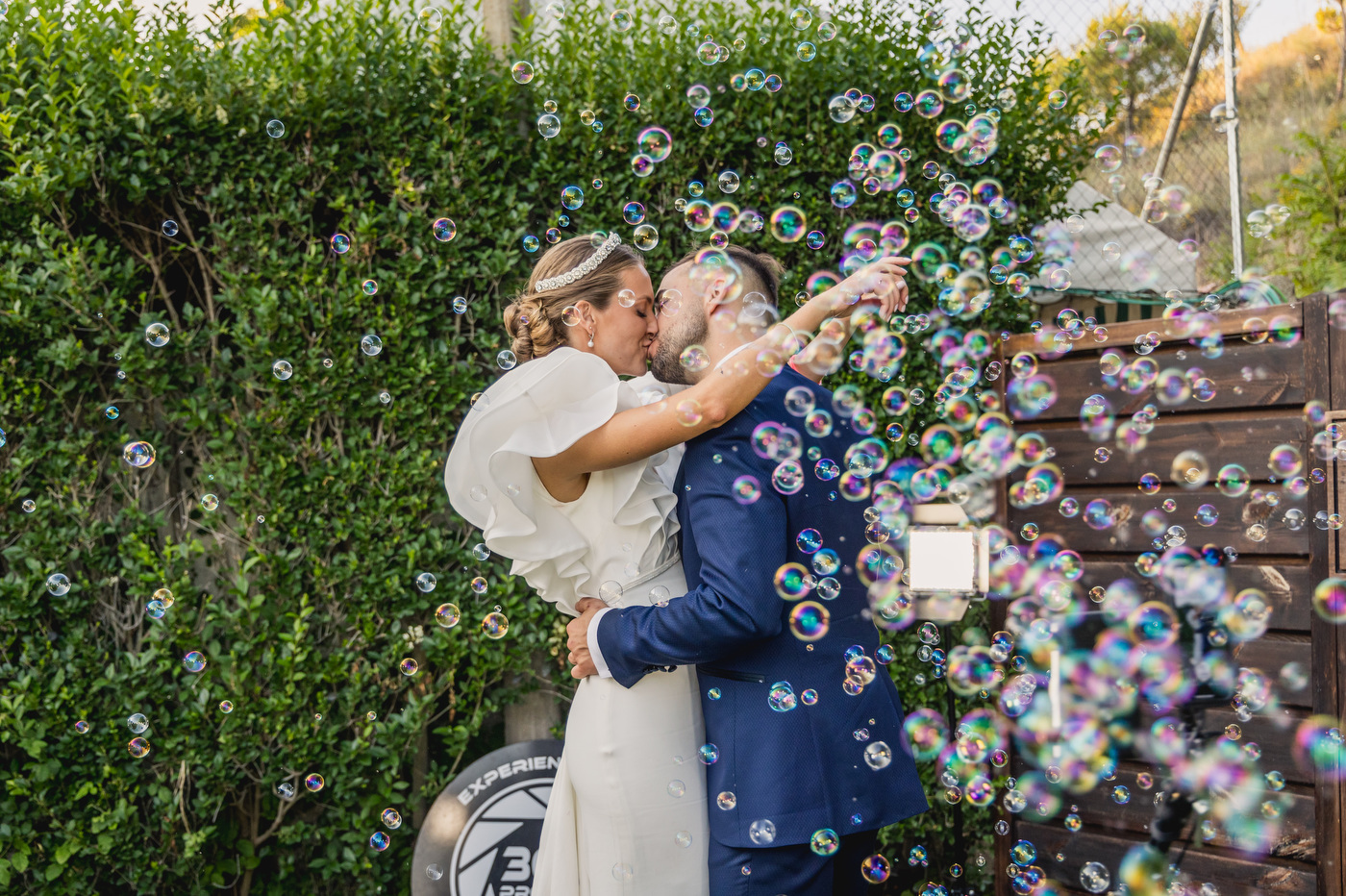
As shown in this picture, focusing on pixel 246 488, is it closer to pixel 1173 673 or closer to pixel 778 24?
pixel 778 24

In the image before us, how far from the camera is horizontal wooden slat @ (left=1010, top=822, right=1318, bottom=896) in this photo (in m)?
2.94

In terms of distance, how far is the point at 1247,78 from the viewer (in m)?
8.69

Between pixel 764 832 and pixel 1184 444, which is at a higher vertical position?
pixel 1184 444

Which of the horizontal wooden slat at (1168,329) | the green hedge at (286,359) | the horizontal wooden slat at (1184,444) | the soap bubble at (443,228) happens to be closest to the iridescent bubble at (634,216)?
the green hedge at (286,359)

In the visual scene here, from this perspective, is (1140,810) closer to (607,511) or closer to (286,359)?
(607,511)

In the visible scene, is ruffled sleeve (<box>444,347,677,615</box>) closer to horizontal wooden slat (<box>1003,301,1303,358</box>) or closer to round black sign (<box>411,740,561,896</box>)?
round black sign (<box>411,740,561,896</box>)

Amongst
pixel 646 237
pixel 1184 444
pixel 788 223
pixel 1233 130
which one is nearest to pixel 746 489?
pixel 646 237

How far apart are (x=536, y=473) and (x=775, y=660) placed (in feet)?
1.87

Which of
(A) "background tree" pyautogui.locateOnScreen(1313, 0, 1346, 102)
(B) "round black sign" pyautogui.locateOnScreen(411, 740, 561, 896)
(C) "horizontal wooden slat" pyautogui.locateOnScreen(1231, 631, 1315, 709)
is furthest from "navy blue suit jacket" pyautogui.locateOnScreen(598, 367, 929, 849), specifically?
(A) "background tree" pyautogui.locateOnScreen(1313, 0, 1346, 102)

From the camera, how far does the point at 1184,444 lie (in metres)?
3.19

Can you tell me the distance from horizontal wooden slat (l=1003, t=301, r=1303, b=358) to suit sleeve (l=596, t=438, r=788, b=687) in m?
1.93

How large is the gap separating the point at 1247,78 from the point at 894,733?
30.7ft

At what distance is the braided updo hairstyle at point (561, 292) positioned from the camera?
1947 millimetres

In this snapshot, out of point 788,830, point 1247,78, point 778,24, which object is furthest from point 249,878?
point 1247,78
